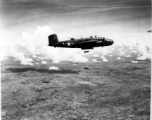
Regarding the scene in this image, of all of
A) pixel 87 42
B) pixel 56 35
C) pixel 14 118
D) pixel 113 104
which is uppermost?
pixel 56 35

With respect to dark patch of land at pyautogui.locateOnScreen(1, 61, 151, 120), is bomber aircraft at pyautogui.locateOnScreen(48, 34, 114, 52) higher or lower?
higher

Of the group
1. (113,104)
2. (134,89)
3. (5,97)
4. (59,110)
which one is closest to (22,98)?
(5,97)

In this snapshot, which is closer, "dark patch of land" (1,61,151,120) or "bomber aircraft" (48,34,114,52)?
"bomber aircraft" (48,34,114,52)

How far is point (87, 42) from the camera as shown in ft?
47.8

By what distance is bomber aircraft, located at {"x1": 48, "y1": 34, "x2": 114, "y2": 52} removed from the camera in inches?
574

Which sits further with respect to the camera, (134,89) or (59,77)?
(59,77)

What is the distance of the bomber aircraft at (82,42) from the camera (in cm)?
1458

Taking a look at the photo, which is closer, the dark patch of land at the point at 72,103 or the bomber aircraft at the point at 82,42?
the bomber aircraft at the point at 82,42

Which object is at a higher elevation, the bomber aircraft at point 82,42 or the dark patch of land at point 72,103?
the bomber aircraft at point 82,42

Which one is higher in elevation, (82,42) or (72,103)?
(82,42)

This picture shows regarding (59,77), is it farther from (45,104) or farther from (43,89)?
(45,104)

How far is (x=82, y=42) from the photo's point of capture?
14.7m

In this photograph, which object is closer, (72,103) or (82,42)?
(82,42)

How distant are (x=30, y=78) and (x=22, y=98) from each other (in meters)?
38.2
